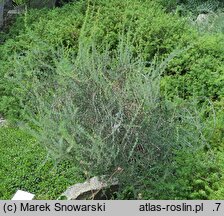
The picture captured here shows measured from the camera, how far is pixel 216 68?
18.2 feet

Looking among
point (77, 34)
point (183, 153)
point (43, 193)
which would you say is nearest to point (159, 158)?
point (183, 153)

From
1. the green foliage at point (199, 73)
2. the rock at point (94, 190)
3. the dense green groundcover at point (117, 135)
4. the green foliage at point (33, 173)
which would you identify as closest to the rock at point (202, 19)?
the green foliage at point (199, 73)

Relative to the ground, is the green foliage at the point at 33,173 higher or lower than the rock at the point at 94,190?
lower

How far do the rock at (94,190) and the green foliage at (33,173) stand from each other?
0.22 metres

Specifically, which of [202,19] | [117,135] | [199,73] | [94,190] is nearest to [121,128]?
[117,135]

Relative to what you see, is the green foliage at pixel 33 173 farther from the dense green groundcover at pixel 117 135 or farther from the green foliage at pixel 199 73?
the green foliage at pixel 199 73

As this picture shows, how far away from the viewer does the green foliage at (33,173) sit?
4473 mm

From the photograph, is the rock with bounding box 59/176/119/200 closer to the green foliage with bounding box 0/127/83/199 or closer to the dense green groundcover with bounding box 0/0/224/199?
the dense green groundcover with bounding box 0/0/224/199

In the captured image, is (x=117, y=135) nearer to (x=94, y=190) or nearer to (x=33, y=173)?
(x=94, y=190)

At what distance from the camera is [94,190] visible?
4.11 meters

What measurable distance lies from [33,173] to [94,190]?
789 millimetres

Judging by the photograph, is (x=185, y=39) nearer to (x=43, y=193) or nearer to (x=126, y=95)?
(x=126, y=95)

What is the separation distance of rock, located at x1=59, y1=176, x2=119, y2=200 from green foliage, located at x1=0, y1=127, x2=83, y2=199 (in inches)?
8.6

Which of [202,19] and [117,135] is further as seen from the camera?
[202,19]
